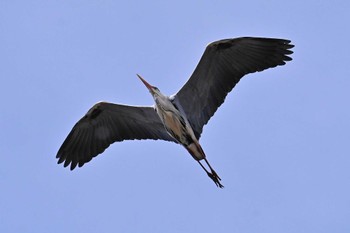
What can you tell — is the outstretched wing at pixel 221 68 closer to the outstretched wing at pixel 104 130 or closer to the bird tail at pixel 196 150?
the bird tail at pixel 196 150

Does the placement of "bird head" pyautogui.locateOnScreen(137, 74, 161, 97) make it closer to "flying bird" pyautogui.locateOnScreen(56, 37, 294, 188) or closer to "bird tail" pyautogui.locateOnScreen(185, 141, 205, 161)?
"flying bird" pyautogui.locateOnScreen(56, 37, 294, 188)

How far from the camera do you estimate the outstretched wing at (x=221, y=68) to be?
21406 millimetres

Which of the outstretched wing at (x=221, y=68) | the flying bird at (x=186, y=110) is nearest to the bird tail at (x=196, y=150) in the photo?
the flying bird at (x=186, y=110)

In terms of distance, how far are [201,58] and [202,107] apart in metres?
1.40

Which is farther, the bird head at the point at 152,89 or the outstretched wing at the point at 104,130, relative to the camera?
the outstretched wing at the point at 104,130

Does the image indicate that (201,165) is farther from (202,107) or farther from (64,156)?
(64,156)

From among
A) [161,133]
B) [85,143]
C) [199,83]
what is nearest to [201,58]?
[199,83]

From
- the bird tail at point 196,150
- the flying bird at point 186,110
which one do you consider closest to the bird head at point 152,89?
the flying bird at point 186,110

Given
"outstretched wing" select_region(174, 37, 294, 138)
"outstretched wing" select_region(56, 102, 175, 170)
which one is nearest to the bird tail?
"outstretched wing" select_region(174, 37, 294, 138)

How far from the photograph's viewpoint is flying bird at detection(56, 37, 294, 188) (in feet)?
70.4

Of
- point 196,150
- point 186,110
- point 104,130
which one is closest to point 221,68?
point 186,110

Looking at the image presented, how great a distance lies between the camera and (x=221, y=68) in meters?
21.8

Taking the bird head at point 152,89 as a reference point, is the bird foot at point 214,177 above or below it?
below

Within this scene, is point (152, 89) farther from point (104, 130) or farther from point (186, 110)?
point (104, 130)
